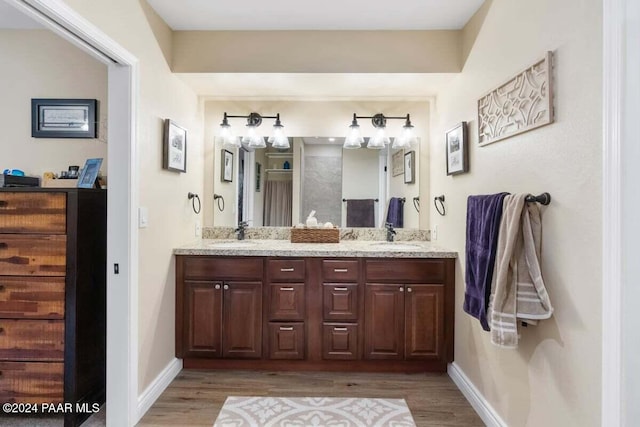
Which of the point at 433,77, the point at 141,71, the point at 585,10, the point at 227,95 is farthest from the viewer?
the point at 227,95

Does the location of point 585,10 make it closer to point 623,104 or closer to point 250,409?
point 623,104

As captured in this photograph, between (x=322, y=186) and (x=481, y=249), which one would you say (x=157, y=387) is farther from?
(x=481, y=249)

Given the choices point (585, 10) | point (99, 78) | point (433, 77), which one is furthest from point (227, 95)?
point (585, 10)

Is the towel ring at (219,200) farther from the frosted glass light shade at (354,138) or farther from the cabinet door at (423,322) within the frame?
the cabinet door at (423,322)

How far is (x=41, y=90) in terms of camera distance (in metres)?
2.19

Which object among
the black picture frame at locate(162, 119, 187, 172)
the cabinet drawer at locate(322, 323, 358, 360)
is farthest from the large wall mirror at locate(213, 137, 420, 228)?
the cabinet drawer at locate(322, 323, 358, 360)

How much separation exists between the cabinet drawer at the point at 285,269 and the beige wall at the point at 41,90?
4.45 feet

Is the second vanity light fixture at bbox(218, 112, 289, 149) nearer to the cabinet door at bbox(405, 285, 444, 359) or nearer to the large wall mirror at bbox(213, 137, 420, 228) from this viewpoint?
the large wall mirror at bbox(213, 137, 420, 228)

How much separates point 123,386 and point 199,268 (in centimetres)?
87

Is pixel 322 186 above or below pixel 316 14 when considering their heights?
below

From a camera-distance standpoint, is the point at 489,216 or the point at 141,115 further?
the point at 141,115

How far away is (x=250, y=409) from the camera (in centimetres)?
200

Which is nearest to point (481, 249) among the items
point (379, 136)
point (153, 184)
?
point (379, 136)

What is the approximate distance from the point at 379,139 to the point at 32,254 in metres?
2.62
